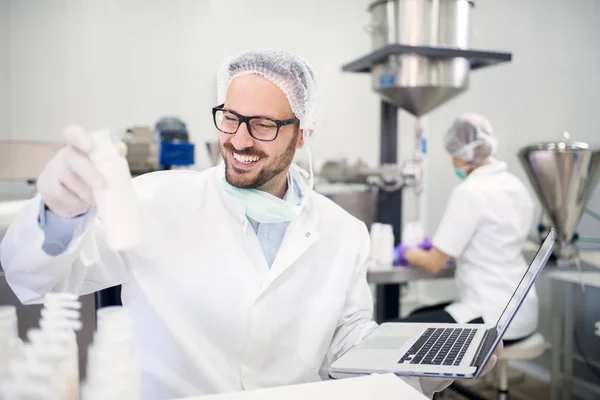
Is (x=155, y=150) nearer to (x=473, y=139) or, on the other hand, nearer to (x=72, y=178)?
(x=72, y=178)

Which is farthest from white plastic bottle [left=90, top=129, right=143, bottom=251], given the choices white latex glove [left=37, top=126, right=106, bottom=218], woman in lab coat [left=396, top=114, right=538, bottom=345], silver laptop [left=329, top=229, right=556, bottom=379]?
woman in lab coat [left=396, top=114, right=538, bottom=345]

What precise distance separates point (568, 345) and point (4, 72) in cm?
228

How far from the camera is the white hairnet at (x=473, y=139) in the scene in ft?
7.11

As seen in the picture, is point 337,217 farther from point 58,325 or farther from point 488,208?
point 488,208

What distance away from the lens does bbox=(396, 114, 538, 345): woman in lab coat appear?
198 centimetres

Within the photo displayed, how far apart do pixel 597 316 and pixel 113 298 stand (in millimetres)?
2064

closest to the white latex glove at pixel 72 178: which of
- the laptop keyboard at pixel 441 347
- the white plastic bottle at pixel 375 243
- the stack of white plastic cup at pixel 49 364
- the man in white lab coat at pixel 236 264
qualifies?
the stack of white plastic cup at pixel 49 364

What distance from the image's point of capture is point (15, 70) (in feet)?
4.48

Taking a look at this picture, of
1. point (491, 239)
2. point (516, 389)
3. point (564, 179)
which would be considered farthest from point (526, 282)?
point (516, 389)

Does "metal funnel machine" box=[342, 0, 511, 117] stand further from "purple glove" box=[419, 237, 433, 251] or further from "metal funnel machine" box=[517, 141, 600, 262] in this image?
"purple glove" box=[419, 237, 433, 251]

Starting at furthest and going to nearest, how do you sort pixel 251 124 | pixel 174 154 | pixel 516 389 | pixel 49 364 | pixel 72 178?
pixel 516 389, pixel 174 154, pixel 251 124, pixel 72 178, pixel 49 364

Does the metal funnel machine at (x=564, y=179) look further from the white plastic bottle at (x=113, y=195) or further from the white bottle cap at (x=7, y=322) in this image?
the white bottle cap at (x=7, y=322)

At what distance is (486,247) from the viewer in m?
2.02

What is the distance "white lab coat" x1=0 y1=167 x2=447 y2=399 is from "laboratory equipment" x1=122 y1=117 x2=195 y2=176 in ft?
1.96
